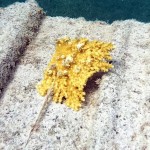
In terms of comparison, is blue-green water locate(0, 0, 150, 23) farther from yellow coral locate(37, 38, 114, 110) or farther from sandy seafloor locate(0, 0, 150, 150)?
yellow coral locate(37, 38, 114, 110)

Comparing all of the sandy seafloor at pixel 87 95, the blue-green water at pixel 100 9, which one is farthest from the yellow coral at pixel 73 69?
the blue-green water at pixel 100 9

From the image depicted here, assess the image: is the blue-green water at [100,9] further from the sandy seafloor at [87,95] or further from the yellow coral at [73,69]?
the yellow coral at [73,69]

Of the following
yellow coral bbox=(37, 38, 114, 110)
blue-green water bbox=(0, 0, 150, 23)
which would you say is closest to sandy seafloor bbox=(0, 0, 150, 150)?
yellow coral bbox=(37, 38, 114, 110)

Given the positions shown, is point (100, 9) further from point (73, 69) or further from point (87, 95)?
point (87, 95)

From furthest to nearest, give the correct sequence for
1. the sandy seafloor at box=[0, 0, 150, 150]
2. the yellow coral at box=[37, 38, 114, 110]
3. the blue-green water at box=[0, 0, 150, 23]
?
the blue-green water at box=[0, 0, 150, 23] → the yellow coral at box=[37, 38, 114, 110] → the sandy seafloor at box=[0, 0, 150, 150]

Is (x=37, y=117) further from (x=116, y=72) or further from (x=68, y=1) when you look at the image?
(x=68, y=1)

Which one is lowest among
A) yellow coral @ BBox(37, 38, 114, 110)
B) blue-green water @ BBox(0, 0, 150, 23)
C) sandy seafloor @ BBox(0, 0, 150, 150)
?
blue-green water @ BBox(0, 0, 150, 23)

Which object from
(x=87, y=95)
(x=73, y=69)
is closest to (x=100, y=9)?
(x=73, y=69)
